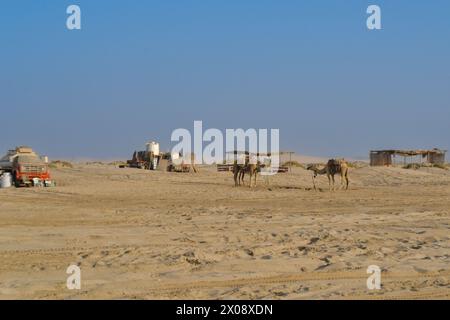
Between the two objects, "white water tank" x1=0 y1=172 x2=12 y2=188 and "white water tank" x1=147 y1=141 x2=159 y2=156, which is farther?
"white water tank" x1=147 y1=141 x2=159 y2=156

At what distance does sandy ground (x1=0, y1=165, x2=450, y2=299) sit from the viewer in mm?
8203

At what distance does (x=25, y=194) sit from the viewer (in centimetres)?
2284

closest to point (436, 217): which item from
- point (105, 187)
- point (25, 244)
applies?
point (25, 244)

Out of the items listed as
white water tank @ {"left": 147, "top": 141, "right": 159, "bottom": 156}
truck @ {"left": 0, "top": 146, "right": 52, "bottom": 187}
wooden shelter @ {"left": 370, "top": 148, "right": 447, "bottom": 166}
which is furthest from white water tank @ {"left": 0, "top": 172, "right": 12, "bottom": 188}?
wooden shelter @ {"left": 370, "top": 148, "right": 447, "bottom": 166}

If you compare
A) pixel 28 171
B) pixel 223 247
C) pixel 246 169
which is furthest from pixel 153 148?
pixel 223 247

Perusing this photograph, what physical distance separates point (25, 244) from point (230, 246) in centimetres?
356

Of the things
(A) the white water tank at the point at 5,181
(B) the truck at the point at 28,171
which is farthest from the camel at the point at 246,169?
(A) the white water tank at the point at 5,181

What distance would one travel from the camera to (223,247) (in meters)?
11.1

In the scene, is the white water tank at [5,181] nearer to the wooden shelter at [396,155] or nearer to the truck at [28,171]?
the truck at [28,171]

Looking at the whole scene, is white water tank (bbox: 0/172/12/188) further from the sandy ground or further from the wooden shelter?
the wooden shelter
